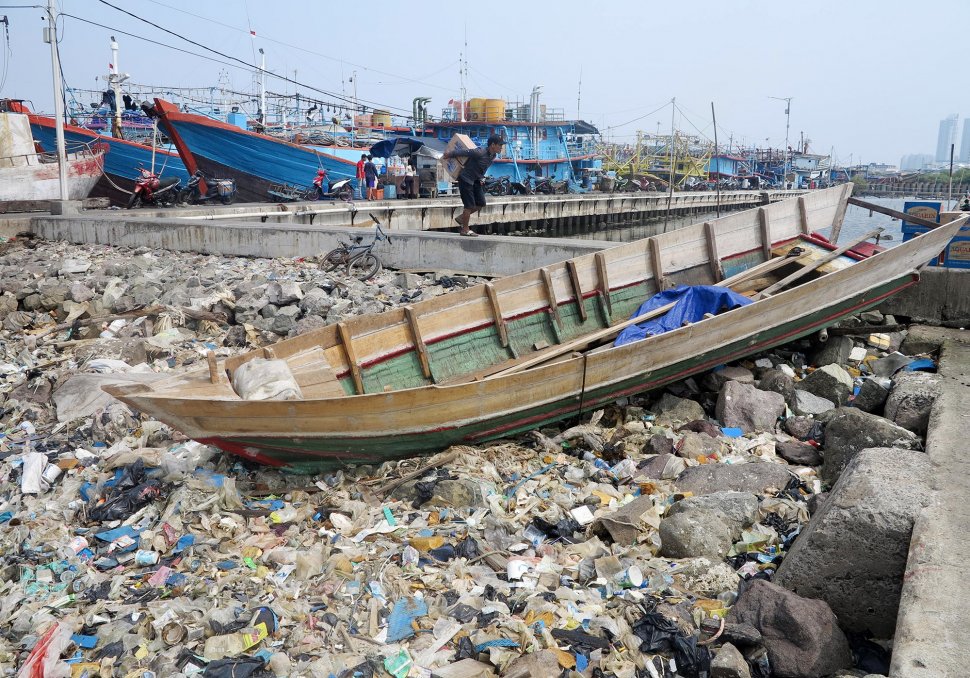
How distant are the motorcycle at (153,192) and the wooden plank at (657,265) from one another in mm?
13282

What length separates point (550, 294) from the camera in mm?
6266

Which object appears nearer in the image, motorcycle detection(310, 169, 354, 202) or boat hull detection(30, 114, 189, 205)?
motorcycle detection(310, 169, 354, 202)

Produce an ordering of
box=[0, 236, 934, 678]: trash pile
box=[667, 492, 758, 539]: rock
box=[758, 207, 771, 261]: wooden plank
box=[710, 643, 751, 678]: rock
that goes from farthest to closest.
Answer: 1. box=[758, 207, 771, 261]: wooden plank
2. box=[667, 492, 758, 539]: rock
3. box=[0, 236, 934, 678]: trash pile
4. box=[710, 643, 751, 678]: rock

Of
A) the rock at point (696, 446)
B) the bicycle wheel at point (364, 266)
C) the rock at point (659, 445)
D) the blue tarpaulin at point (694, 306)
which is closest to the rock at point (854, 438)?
the rock at point (696, 446)

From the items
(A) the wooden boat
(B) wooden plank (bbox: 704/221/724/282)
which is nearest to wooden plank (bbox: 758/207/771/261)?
(A) the wooden boat

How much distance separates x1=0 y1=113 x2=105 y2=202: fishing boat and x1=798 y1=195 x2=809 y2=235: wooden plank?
16195mm

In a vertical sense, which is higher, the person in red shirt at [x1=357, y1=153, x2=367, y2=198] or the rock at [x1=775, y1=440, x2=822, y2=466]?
the person in red shirt at [x1=357, y1=153, x2=367, y2=198]

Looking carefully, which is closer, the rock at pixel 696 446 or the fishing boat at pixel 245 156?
the rock at pixel 696 446

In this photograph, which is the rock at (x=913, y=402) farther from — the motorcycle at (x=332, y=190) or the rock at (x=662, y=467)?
the motorcycle at (x=332, y=190)

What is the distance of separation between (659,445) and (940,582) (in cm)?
255

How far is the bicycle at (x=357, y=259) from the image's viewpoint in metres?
9.84

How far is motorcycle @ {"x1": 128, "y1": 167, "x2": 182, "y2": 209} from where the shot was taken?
16.1 metres

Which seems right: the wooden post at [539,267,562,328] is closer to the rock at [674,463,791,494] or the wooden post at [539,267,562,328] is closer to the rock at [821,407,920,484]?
the rock at [674,463,791,494]

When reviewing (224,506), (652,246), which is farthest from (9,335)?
(652,246)
